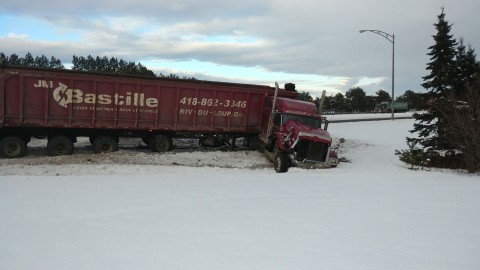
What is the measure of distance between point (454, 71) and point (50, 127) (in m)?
15.6

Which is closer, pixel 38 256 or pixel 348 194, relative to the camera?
pixel 38 256

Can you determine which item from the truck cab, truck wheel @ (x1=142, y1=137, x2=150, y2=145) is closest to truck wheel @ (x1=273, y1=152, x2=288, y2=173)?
the truck cab

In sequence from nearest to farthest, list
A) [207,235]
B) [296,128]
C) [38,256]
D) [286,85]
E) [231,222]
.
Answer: [38,256] < [207,235] < [231,222] < [296,128] < [286,85]

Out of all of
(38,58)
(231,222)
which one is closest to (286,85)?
(231,222)

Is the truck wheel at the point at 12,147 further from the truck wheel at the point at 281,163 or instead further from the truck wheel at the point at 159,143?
the truck wheel at the point at 281,163

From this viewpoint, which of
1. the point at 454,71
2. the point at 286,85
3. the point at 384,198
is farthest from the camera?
the point at 286,85

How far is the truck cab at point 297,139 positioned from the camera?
568 inches

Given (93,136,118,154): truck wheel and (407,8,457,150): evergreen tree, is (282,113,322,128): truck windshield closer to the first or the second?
(407,8,457,150): evergreen tree

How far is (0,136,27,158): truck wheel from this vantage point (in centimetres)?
1472

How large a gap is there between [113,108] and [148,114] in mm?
1385

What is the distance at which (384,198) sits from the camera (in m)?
9.53

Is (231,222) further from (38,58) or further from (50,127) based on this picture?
(38,58)

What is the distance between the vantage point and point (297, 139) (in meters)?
14.4

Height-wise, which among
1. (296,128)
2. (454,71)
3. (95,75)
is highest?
(454,71)
